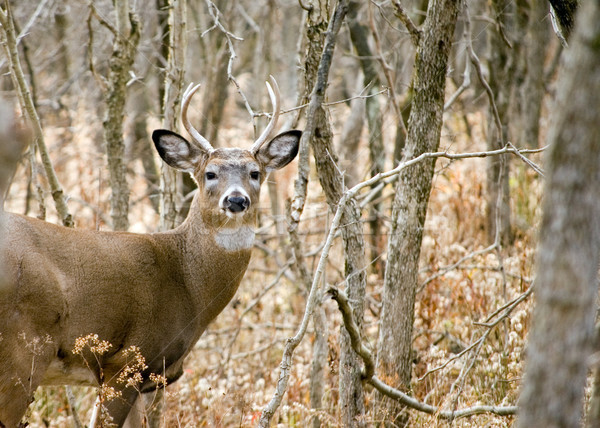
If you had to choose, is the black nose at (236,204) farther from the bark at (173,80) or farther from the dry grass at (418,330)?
the bark at (173,80)

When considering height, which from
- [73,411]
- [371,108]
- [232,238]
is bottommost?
[73,411]

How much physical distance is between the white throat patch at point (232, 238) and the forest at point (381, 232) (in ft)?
1.31

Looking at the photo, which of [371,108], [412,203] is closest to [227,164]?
[412,203]

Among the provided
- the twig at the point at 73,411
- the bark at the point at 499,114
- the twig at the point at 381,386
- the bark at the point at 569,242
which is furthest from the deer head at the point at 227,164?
the bark at the point at 569,242

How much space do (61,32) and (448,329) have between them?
989cm

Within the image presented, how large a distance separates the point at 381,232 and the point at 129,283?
477 cm

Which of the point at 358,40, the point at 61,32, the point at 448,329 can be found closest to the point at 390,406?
the point at 448,329

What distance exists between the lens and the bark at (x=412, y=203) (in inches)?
201

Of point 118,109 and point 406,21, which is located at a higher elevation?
point 406,21

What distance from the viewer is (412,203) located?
17.1ft

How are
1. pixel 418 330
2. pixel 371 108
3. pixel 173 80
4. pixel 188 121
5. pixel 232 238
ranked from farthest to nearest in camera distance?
pixel 371 108, pixel 418 330, pixel 173 80, pixel 232 238, pixel 188 121

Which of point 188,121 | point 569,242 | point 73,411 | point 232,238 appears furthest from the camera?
point 232,238

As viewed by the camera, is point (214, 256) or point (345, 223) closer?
point (345, 223)

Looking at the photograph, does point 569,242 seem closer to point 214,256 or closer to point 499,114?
point 214,256
